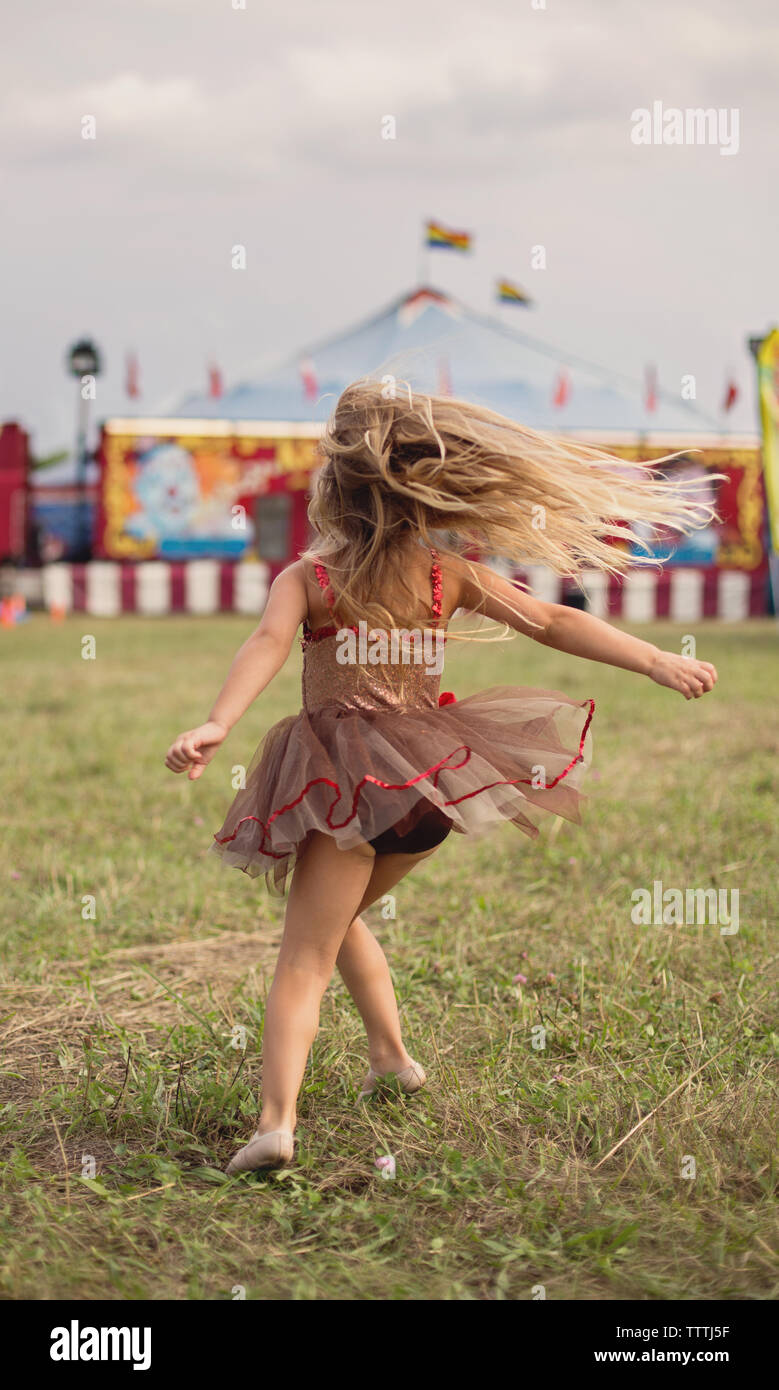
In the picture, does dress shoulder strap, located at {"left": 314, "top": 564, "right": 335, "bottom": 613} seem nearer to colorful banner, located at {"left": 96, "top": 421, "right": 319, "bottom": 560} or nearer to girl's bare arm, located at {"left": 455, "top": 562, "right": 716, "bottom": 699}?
girl's bare arm, located at {"left": 455, "top": 562, "right": 716, "bottom": 699}

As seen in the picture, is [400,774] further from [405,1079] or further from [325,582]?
[405,1079]

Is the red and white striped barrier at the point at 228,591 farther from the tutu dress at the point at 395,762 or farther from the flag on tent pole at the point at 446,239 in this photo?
the tutu dress at the point at 395,762

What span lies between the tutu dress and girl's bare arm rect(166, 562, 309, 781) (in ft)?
0.21

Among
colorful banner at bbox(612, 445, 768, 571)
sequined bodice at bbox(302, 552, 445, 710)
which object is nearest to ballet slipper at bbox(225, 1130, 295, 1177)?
sequined bodice at bbox(302, 552, 445, 710)

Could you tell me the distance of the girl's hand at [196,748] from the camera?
7.95 ft

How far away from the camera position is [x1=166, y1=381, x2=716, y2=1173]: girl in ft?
8.19

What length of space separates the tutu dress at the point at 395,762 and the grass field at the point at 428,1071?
0.94 feet

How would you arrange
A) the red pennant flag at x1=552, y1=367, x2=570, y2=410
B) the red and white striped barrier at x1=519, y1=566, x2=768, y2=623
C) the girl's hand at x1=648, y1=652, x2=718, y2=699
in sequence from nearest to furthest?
the girl's hand at x1=648, y1=652, x2=718, y2=699 < the red and white striped barrier at x1=519, y1=566, x2=768, y2=623 < the red pennant flag at x1=552, y1=367, x2=570, y2=410

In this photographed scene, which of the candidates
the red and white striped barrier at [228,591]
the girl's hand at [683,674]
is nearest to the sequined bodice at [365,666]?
the girl's hand at [683,674]

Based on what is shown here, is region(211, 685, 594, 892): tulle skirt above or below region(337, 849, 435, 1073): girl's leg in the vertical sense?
above
